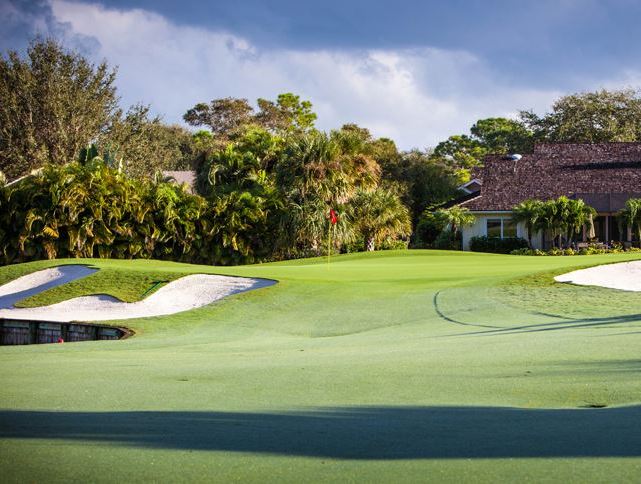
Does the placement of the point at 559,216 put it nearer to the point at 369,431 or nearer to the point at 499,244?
the point at 499,244

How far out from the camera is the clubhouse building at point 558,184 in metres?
43.8

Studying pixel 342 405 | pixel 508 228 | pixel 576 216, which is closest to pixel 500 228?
pixel 508 228

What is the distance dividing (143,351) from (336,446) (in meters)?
7.48

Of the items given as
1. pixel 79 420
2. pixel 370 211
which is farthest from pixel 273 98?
pixel 79 420

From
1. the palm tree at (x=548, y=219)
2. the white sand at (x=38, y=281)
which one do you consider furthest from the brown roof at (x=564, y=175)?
the white sand at (x=38, y=281)

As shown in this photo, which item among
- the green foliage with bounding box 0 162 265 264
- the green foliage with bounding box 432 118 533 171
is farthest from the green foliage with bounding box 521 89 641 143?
the green foliage with bounding box 0 162 265 264

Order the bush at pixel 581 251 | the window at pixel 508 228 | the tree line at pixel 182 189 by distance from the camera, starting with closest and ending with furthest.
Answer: the tree line at pixel 182 189 → the bush at pixel 581 251 → the window at pixel 508 228

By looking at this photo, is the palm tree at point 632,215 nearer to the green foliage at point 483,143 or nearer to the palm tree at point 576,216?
the palm tree at point 576,216

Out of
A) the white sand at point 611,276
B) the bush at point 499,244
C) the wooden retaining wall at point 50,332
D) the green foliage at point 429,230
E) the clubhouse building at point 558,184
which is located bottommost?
the wooden retaining wall at point 50,332

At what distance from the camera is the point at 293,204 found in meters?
37.2

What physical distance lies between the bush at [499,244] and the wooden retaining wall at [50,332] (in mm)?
29581

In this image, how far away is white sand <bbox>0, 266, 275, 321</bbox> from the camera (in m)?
18.7

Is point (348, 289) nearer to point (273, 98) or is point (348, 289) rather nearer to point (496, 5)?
point (496, 5)

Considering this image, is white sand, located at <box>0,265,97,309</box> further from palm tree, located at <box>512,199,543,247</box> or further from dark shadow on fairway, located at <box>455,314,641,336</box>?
palm tree, located at <box>512,199,543,247</box>
